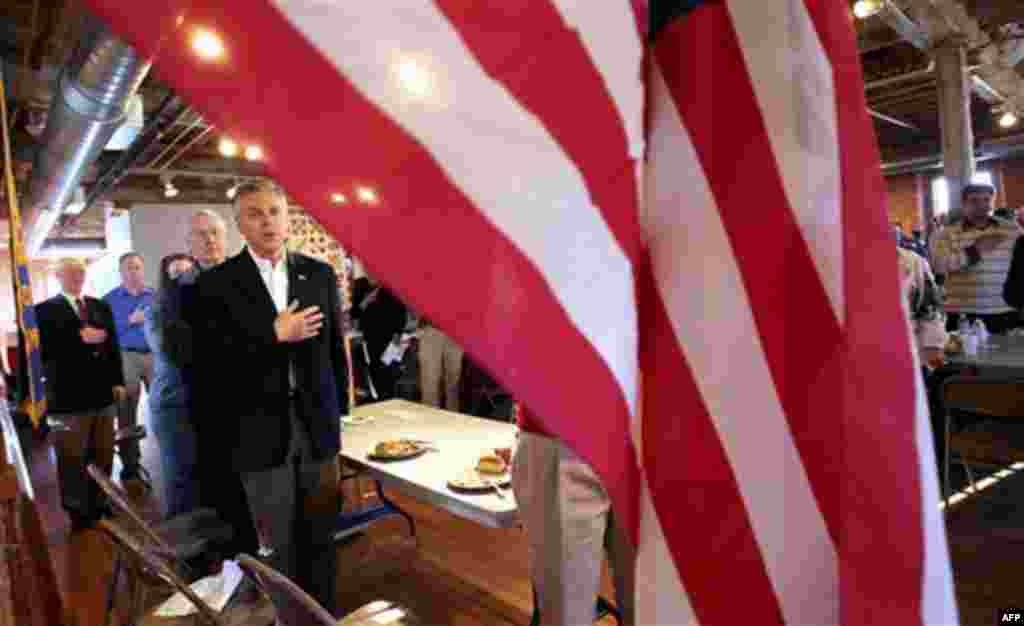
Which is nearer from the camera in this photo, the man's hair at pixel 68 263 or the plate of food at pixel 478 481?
the plate of food at pixel 478 481

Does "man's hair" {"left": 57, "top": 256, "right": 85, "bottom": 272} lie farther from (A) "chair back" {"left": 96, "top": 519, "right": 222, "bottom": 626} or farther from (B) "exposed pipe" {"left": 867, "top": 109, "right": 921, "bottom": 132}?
(B) "exposed pipe" {"left": 867, "top": 109, "right": 921, "bottom": 132}

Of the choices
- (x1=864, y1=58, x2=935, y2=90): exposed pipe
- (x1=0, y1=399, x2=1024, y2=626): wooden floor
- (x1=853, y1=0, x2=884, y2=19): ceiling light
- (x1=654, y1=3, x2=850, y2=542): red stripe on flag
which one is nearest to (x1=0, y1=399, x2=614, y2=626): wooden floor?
(x1=0, y1=399, x2=1024, y2=626): wooden floor

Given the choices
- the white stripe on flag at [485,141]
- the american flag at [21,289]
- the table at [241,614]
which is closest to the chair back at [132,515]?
the table at [241,614]

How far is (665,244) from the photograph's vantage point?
2.07ft

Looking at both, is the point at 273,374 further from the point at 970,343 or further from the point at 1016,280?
the point at 1016,280

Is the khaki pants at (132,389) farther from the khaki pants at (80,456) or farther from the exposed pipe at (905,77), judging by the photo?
the exposed pipe at (905,77)

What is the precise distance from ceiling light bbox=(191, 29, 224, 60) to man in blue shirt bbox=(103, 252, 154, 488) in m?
4.57

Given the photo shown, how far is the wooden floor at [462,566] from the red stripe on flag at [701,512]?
2.21 m

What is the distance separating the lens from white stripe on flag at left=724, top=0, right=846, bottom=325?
23.7 inches

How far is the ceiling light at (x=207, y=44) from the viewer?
0.38m

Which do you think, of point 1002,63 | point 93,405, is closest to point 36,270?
point 93,405

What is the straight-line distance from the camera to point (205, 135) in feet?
25.8

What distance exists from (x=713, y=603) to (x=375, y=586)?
8.82 ft

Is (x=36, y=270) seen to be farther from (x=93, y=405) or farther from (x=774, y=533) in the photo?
(x=774, y=533)
